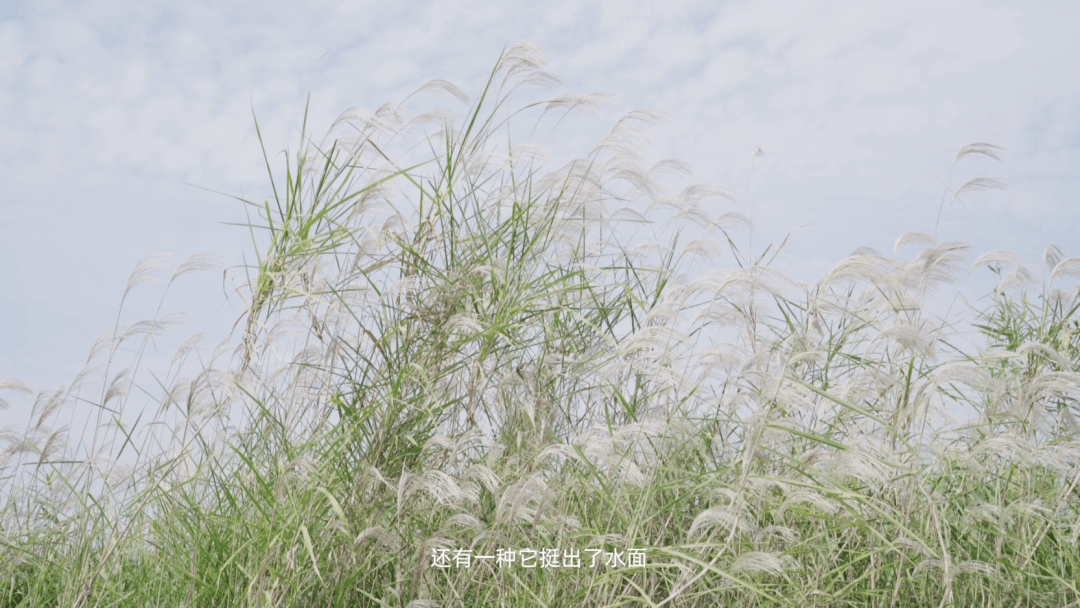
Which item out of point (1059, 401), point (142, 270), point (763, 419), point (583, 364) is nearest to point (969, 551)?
point (1059, 401)

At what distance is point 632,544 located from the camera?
2.00 metres

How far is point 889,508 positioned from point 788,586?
14.1 inches

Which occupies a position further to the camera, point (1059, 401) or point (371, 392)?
point (1059, 401)

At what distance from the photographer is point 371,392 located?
89.3 inches

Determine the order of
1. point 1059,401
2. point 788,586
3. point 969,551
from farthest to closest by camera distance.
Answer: point 1059,401, point 969,551, point 788,586

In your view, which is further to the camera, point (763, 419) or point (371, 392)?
point (371, 392)

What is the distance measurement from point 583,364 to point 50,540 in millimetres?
2082

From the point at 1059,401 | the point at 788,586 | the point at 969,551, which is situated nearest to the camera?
the point at 788,586

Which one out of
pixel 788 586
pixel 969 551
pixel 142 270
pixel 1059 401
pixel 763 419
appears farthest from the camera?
pixel 1059 401

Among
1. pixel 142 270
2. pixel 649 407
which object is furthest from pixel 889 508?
pixel 142 270

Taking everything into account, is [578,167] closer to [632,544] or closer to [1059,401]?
[632,544]

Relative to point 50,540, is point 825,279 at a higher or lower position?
higher

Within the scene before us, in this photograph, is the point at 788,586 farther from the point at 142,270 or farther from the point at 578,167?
the point at 142,270

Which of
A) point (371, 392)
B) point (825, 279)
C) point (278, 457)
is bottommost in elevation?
point (278, 457)
